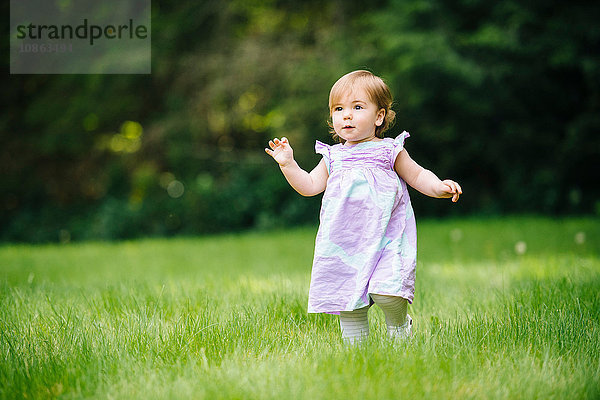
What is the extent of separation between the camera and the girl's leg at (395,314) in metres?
2.62

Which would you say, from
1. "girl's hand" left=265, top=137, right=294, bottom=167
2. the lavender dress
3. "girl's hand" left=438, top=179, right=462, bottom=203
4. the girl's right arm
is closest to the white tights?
the lavender dress

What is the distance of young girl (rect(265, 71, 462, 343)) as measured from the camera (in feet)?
8.63

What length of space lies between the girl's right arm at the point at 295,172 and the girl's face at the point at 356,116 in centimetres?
23

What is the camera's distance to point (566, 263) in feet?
16.5

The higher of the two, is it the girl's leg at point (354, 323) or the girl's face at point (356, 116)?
the girl's face at point (356, 116)

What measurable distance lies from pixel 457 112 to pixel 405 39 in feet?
7.05

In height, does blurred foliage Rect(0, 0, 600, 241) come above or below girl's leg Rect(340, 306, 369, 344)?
above

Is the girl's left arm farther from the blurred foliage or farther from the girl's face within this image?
the blurred foliage

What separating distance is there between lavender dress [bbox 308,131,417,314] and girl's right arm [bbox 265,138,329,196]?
0.41 ft

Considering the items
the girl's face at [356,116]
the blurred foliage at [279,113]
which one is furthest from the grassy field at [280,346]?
the blurred foliage at [279,113]

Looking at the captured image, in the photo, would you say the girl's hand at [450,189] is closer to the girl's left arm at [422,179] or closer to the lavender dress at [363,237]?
the girl's left arm at [422,179]

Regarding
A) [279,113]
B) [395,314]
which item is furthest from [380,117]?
[279,113]

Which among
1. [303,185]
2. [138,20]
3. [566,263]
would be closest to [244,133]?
[138,20]

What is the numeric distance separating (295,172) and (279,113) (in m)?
9.30
